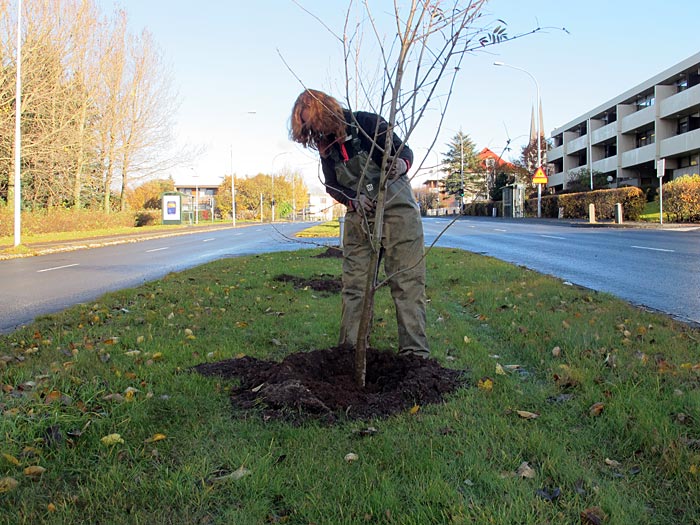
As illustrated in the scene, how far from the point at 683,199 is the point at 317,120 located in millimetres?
24489

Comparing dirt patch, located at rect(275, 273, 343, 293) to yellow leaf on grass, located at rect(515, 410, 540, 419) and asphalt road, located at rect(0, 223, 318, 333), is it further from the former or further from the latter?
yellow leaf on grass, located at rect(515, 410, 540, 419)

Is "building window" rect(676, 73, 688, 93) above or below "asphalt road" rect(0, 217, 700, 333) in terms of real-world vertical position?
above

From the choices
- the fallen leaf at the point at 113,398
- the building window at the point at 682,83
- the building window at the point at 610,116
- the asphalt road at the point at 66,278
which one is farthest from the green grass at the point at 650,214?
the fallen leaf at the point at 113,398

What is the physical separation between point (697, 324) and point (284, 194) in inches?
3144

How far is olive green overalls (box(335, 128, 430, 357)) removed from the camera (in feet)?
11.8

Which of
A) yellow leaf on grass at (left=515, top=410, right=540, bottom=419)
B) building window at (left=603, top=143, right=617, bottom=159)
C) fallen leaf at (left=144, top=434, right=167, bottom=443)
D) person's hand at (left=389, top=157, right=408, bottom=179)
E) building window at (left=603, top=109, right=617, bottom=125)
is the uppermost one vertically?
building window at (left=603, top=109, right=617, bottom=125)

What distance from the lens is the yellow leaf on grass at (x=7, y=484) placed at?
2062 mm

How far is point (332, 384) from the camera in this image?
126 inches

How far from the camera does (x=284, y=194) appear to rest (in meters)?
82.8

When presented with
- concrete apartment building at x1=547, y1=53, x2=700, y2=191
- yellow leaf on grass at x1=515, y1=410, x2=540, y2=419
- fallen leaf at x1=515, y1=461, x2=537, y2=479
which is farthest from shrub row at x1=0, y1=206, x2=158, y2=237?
concrete apartment building at x1=547, y1=53, x2=700, y2=191

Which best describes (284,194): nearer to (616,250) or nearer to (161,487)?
(616,250)

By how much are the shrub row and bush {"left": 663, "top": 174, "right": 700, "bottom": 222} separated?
28.1 meters

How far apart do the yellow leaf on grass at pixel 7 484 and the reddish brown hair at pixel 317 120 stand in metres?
2.34

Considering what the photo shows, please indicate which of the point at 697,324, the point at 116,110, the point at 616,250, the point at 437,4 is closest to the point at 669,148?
the point at 616,250
